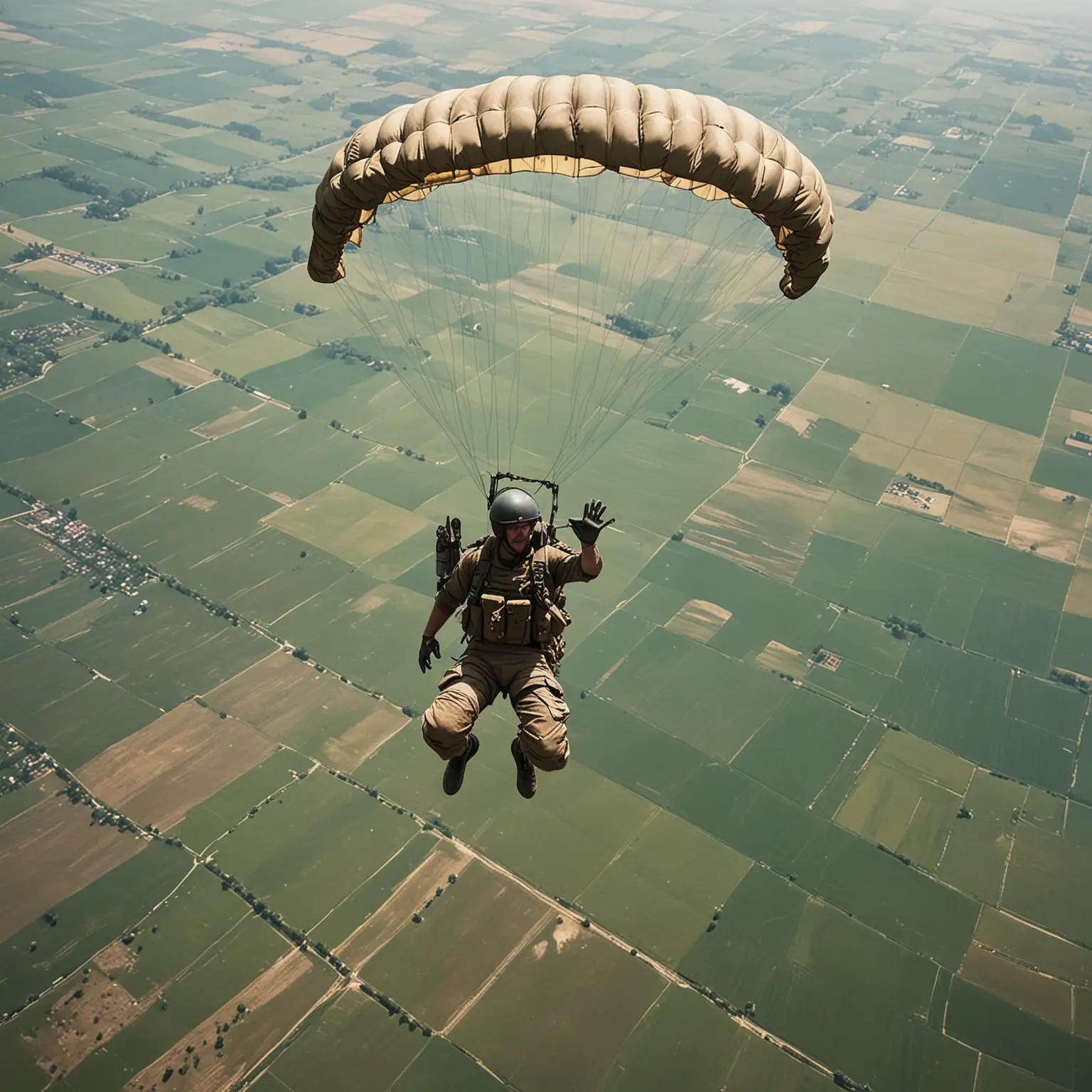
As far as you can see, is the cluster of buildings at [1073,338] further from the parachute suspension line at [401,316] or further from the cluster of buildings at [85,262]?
the cluster of buildings at [85,262]

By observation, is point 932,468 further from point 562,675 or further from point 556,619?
point 556,619

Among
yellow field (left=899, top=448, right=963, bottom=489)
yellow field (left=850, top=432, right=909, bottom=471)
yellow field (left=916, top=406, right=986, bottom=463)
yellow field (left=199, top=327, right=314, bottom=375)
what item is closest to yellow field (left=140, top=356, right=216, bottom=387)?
yellow field (left=199, top=327, right=314, bottom=375)

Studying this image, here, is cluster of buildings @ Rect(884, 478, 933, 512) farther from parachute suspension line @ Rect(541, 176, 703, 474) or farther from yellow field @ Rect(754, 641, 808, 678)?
parachute suspension line @ Rect(541, 176, 703, 474)

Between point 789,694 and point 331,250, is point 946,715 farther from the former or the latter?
point 331,250

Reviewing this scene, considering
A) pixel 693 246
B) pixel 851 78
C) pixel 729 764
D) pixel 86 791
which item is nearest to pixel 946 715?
pixel 729 764

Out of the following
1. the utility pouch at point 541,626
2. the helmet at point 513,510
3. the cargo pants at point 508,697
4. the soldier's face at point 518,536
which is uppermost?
the helmet at point 513,510

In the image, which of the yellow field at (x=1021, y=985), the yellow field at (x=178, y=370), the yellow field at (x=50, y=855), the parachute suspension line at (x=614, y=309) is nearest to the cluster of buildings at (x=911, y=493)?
the parachute suspension line at (x=614, y=309)

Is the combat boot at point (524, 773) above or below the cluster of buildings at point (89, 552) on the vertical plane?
above
